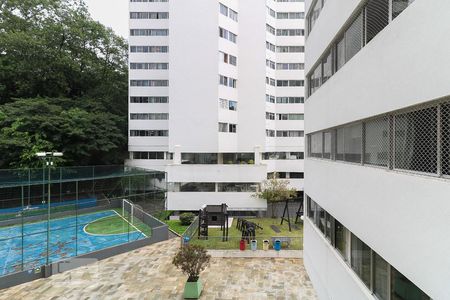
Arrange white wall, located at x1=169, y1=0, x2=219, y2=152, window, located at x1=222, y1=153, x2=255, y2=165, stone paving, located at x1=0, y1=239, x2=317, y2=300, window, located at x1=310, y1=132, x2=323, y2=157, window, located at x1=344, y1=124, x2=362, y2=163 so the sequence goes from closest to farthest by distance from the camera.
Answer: window, located at x1=344, y1=124, x2=362, y2=163, window, located at x1=310, y1=132, x2=323, y2=157, stone paving, located at x1=0, y1=239, x2=317, y2=300, white wall, located at x1=169, y1=0, x2=219, y2=152, window, located at x1=222, y1=153, x2=255, y2=165

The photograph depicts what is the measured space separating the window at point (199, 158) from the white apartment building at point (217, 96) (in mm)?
102

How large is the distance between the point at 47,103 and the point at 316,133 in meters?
34.2

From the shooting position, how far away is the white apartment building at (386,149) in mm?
4160

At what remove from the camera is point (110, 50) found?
142 feet

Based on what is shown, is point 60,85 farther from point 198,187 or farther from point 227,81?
point 198,187

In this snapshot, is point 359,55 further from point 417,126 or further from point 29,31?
point 29,31

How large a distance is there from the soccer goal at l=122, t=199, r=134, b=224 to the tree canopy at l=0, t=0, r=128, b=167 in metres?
8.67

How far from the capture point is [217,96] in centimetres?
2856

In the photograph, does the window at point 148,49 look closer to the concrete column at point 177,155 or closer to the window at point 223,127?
the window at point 223,127

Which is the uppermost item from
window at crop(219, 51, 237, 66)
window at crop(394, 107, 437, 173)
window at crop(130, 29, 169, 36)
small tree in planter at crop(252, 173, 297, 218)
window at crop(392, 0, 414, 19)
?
window at crop(130, 29, 169, 36)

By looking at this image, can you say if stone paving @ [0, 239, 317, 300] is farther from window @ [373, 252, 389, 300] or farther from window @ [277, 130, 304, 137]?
window @ [277, 130, 304, 137]

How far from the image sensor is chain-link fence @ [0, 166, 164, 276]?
71.7ft

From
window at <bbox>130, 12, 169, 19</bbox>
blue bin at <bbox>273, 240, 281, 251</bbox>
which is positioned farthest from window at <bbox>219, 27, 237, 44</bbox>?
blue bin at <bbox>273, 240, 281, 251</bbox>

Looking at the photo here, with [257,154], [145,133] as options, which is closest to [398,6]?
[257,154]
